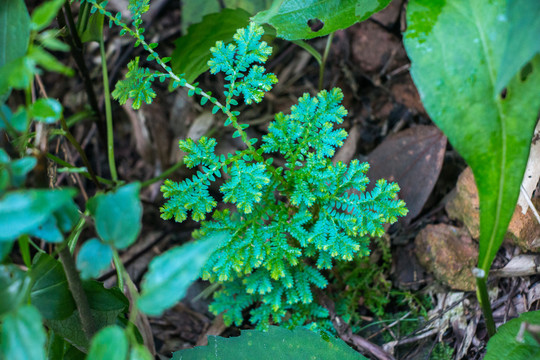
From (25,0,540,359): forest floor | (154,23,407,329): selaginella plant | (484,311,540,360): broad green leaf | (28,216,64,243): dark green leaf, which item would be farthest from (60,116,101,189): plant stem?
(484,311,540,360): broad green leaf

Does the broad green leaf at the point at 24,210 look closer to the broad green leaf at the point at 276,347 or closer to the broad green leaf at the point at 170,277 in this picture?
the broad green leaf at the point at 170,277

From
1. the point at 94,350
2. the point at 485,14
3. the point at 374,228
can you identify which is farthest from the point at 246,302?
the point at 485,14

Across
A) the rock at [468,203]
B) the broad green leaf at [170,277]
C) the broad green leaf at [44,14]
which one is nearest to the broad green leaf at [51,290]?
the broad green leaf at [170,277]

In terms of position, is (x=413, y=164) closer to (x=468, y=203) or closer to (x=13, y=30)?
(x=468, y=203)

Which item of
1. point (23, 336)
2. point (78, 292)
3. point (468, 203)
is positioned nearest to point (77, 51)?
point (78, 292)

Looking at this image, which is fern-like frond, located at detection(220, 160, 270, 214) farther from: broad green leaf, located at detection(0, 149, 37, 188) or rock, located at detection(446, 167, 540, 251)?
rock, located at detection(446, 167, 540, 251)

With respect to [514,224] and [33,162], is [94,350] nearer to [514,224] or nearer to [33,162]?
[33,162]
